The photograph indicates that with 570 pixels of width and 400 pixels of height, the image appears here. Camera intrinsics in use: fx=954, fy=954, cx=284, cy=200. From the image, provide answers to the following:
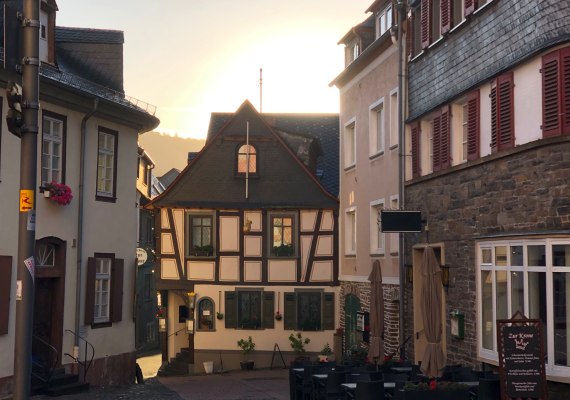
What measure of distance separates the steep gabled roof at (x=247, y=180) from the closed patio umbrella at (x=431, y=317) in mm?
17695

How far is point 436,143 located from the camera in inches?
777

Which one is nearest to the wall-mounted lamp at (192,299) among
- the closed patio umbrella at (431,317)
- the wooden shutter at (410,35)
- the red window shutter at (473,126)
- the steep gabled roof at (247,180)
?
the steep gabled roof at (247,180)

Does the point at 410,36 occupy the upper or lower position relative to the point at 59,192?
upper

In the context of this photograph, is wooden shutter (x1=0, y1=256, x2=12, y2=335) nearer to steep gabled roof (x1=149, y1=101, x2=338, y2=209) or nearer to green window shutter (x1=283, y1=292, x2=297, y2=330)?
steep gabled roof (x1=149, y1=101, x2=338, y2=209)

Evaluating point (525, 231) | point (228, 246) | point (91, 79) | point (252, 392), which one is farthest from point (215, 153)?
point (525, 231)

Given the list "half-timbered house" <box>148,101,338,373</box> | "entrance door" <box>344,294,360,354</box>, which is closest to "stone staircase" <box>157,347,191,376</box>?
"half-timbered house" <box>148,101,338,373</box>

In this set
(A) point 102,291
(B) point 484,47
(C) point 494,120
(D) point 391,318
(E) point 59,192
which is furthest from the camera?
(D) point 391,318

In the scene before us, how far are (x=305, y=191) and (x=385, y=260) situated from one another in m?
9.47

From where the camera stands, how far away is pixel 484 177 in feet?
54.6

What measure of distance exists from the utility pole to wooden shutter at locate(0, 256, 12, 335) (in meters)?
8.59

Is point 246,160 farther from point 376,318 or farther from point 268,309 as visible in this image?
Result: point 376,318

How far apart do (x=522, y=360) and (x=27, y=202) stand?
6.74 m

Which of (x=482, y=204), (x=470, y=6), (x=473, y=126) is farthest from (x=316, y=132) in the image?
(x=482, y=204)

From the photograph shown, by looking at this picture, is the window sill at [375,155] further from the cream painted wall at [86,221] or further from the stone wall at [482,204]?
the cream painted wall at [86,221]
